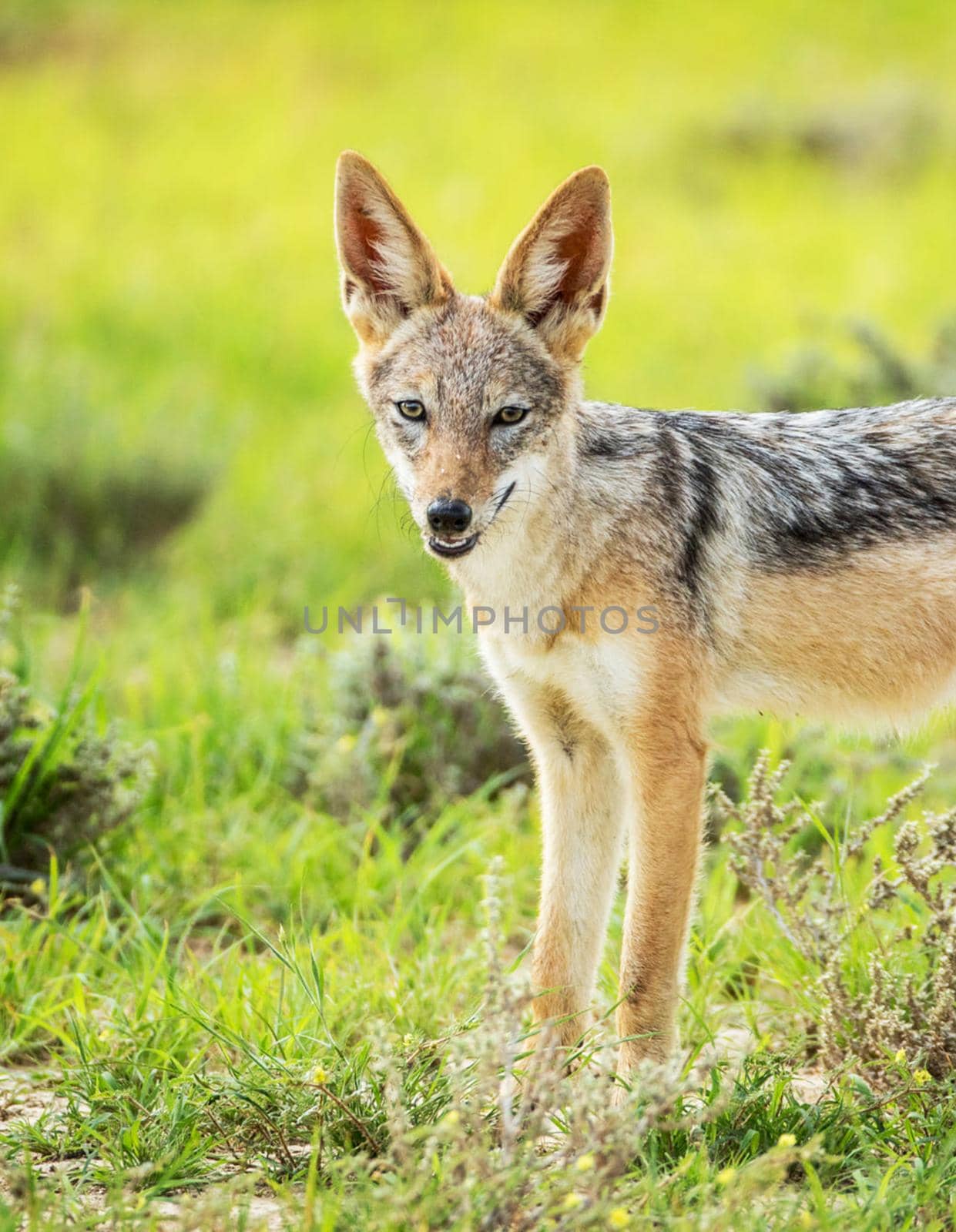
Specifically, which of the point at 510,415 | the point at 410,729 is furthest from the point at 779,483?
the point at 410,729

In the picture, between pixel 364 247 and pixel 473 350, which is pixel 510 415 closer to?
pixel 473 350

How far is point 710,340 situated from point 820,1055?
316 inches

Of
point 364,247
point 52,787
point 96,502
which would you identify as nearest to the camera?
point 364,247

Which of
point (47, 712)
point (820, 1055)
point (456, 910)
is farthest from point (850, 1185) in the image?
point (47, 712)

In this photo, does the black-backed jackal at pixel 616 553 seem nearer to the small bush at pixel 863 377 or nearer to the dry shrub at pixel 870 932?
the dry shrub at pixel 870 932

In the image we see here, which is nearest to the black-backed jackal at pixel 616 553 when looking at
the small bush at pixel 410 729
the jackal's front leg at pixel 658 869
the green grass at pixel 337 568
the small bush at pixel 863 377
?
the jackal's front leg at pixel 658 869

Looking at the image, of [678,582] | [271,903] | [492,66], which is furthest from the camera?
[492,66]

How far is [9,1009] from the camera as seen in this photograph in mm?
3969

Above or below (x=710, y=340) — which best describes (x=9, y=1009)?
below

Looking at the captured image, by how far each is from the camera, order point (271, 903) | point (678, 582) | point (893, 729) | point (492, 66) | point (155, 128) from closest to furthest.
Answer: point (678, 582) → point (893, 729) → point (271, 903) → point (155, 128) → point (492, 66)

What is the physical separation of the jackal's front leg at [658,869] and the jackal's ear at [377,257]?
154cm

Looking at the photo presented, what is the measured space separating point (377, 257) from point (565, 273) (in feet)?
2.08

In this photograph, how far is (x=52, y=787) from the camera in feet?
16.0

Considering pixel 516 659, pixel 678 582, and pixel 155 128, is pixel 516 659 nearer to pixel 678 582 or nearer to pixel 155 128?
pixel 678 582
